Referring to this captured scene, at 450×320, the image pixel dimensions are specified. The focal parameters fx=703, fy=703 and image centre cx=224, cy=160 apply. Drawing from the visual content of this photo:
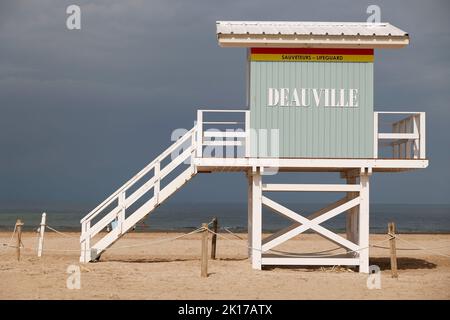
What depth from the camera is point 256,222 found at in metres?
18.5

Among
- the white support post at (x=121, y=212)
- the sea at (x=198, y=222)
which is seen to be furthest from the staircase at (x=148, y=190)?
the sea at (x=198, y=222)

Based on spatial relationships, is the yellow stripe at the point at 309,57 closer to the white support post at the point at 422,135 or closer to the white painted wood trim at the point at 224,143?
the white support post at the point at 422,135

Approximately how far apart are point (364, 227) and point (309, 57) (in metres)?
4.73

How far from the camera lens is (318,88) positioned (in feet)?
60.2

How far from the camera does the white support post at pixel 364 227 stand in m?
18.6

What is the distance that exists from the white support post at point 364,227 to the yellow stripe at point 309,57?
3062 millimetres

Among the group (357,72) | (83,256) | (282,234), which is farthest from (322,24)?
(83,256)

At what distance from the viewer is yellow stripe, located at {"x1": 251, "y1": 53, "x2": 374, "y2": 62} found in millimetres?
18406

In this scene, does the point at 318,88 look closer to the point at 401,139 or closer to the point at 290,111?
the point at 290,111

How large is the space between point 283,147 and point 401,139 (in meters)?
3.28

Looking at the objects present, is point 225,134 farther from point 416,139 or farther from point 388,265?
point 388,265

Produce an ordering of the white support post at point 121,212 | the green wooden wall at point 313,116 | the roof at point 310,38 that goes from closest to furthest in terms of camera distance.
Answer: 1. the roof at point 310,38
2. the green wooden wall at point 313,116
3. the white support post at point 121,212

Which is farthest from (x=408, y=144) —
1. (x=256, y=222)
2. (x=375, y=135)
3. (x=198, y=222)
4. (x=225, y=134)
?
(x=198, y=222)
